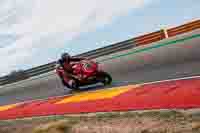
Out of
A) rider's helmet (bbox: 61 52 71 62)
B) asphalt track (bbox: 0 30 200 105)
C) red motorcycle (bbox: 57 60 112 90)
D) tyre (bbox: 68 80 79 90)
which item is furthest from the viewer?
tyre (bbox: 68 80 79 90)

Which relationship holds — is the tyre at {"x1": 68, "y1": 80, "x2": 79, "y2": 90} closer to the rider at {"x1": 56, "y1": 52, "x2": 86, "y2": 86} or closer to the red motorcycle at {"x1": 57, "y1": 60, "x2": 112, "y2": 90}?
the red motorcycle at {"x1": 57, "y1": 60, "x2": 112, "y2": 90}

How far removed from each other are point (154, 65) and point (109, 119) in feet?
24.8

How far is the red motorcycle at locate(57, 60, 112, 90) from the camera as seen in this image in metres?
15.5

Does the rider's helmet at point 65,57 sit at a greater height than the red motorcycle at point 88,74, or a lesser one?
greater

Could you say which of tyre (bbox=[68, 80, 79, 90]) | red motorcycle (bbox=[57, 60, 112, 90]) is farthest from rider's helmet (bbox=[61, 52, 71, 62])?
tyre (bbox=[68, 80, 79, 90])

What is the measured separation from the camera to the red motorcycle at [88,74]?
15477 millimetres

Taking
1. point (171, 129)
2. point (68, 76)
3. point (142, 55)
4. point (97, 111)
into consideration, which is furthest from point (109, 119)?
point (142, 55)

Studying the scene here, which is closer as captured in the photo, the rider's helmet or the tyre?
the rider's helmet

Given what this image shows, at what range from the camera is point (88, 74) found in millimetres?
15555

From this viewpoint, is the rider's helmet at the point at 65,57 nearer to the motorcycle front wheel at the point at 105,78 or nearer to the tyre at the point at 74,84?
the tyre at the point at 74,84

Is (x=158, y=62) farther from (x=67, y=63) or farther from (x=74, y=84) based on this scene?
(x=67, y=63)

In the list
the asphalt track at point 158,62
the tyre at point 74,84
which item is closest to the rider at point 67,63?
the tyre at point 74,84

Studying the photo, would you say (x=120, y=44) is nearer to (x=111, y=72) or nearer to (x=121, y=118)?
Result: (x=111, y=72)

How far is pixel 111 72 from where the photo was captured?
19.1 meters
